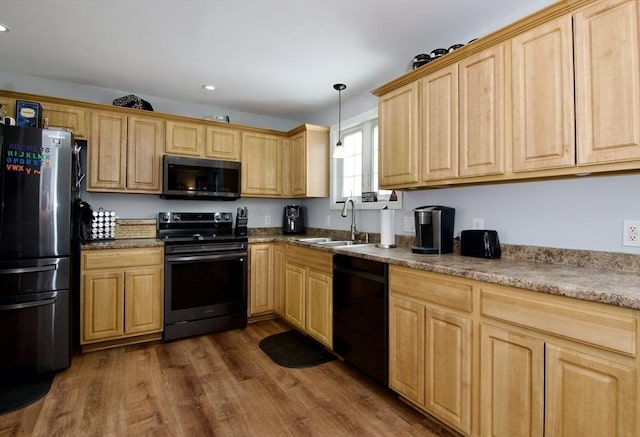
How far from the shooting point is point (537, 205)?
1901 millimetres

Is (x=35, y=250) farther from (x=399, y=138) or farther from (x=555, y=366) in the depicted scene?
(x=555, y=366)

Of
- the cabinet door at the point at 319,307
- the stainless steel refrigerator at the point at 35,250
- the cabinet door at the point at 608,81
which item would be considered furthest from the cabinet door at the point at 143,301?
the cabinet door at the point at 608,81

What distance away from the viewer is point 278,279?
141 inches

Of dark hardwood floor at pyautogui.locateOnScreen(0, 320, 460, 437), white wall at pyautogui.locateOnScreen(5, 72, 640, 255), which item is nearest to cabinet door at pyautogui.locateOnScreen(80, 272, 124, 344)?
dark hardwood floor at pyautogui.locateOnScreen(0, 320, 460, 437)

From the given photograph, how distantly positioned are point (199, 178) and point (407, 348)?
2.65 metres

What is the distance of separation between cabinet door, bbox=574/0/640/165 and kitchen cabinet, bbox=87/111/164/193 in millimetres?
3382

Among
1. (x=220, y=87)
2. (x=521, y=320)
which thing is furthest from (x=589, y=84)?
(x=220, y=87)

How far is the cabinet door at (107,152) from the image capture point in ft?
10.0

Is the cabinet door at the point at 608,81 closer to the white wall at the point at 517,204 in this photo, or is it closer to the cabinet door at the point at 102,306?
the white wall at the point at 517,204

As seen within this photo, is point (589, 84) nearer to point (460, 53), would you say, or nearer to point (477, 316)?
point (460, 53)

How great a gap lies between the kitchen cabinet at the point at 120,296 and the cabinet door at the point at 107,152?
718mm

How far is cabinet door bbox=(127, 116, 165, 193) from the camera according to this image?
321 cm

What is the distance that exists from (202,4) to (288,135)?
2.11m

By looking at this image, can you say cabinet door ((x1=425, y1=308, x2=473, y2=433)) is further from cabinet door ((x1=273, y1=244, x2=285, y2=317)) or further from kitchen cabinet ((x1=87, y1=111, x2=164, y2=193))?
kitchen cabinet ((x1=87, y1=111, x2=164, y2=193))
